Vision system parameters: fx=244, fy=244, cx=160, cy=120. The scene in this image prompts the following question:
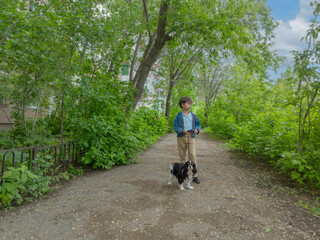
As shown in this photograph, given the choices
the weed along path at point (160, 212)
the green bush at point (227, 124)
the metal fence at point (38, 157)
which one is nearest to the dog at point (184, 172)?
the weed along path at point (160, 212)

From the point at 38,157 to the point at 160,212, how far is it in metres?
2.48

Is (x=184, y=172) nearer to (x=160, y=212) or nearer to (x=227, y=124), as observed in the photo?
(x=160, y=212)

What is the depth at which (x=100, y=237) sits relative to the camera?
3.04m

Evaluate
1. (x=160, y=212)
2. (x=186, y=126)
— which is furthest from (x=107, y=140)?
(x=160, y=212)

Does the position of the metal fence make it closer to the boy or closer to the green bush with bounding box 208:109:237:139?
the boy

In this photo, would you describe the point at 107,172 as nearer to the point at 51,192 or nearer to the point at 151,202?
the point at 51,192

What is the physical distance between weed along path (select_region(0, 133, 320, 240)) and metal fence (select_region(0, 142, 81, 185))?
0.58 meters

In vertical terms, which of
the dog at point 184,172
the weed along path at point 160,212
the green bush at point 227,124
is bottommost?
the weed along path at point 160,212

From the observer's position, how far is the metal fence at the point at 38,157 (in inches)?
163

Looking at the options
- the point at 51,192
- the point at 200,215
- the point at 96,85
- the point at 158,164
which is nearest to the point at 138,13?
the point at 96,85

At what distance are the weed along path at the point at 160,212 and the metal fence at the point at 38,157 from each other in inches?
22.8

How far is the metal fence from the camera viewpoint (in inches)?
163

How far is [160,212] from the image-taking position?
3828mm

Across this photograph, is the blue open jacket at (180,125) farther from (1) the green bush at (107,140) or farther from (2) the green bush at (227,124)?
(2) the green bush at (227,124)
